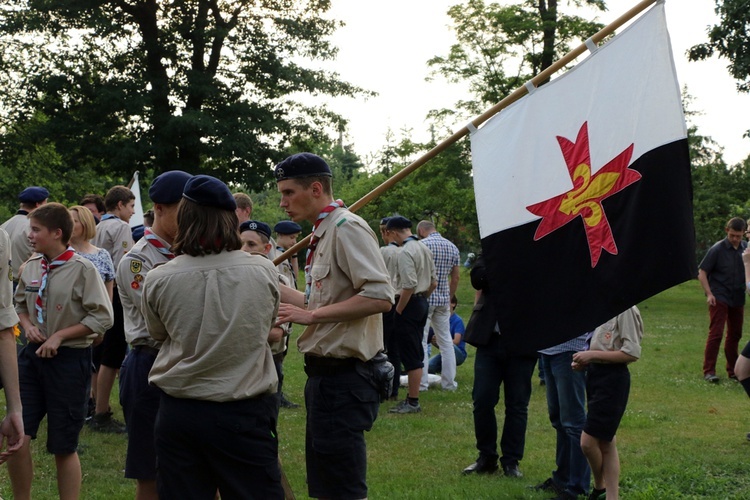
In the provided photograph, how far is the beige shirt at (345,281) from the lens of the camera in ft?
14.4

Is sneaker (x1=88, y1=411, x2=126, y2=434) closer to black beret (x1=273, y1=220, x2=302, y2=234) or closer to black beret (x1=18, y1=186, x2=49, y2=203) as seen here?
black beret (x1=18, y1=186, x2=49, y2=203)

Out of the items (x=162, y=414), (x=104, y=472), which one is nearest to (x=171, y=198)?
(x=162, y=414)

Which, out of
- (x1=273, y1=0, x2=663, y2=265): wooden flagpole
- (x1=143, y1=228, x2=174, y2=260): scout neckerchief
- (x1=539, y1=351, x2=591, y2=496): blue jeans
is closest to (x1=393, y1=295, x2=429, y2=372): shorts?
(x1=539, y1=351, x2=591, y2=496): blue jeans

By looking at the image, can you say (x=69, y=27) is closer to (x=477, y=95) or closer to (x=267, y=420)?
(x=477, y=95)

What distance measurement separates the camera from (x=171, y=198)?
4594 millimetres

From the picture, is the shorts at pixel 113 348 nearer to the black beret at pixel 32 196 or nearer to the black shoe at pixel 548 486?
the black beret at pixel 32 196

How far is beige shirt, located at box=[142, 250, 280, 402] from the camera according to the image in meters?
3.70

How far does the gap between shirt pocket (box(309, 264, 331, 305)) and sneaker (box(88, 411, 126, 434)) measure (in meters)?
4.72

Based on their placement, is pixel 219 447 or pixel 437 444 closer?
pixel 219 447

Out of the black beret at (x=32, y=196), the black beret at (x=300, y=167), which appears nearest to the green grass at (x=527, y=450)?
the black beret at (x=300, y=167)

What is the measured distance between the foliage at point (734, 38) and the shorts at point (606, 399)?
21.7 meters

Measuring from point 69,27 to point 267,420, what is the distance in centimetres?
2491

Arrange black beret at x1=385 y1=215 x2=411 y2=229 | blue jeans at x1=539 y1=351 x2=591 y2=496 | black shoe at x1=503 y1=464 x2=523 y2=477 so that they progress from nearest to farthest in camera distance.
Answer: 1. blue jeans at x1=539 y1=351 x2=591 y2=496
2. black shoe at x1=503 y1=464 x2=523 y2=477
3. black beret at x1=385 y1=215 x2=411 y2=229

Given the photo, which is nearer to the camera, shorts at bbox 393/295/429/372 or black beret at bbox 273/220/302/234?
black beret at bbox 273/220/302/234
